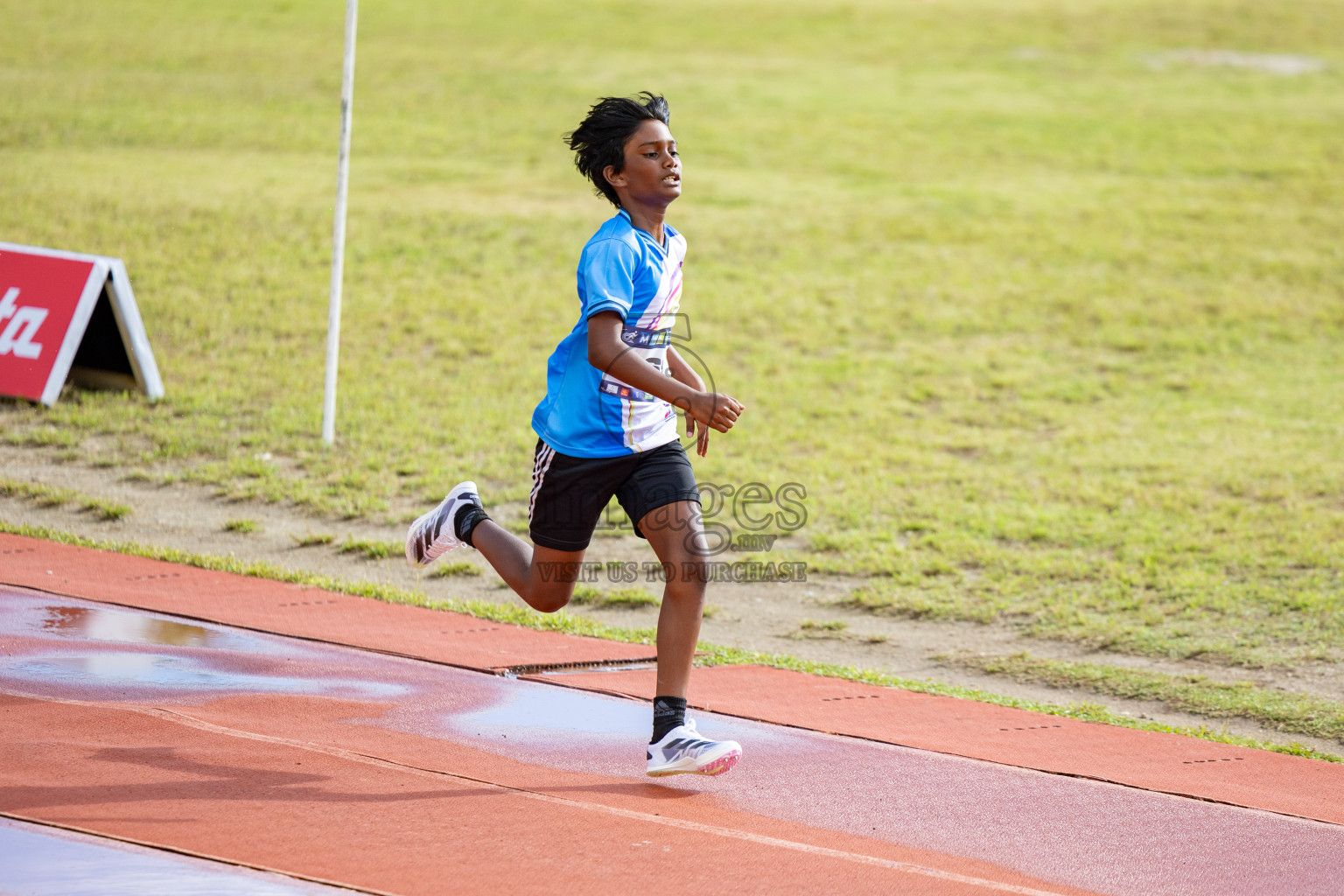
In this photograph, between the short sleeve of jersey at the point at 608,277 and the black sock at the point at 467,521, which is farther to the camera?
the black sock at the point at 467,521

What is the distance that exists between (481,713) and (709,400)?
5.47 feet

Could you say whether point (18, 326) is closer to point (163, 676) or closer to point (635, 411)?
point (163, 676)

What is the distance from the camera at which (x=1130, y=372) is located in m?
13.8

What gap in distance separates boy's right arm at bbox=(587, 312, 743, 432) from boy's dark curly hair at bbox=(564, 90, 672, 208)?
1.73 ft

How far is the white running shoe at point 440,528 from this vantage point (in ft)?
17.6

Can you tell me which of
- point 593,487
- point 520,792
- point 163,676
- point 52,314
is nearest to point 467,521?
point 593,487

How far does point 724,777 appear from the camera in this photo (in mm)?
4578

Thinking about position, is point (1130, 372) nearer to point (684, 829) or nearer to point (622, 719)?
point (622, 719)

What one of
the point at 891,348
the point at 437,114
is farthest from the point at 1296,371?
the point at 437,114

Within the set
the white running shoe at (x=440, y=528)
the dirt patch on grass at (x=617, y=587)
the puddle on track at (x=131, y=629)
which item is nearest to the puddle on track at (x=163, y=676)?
the puddle on track at (x=131, y=629)

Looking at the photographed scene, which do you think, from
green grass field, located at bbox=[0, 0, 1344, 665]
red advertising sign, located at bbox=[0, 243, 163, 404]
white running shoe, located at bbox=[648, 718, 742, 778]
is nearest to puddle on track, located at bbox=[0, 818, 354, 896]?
white running shoe, located at bbox=[648, 718, 742, 778]

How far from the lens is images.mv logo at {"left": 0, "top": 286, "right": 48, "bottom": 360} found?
33.7 ft

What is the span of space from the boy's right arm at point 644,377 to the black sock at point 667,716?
91cm

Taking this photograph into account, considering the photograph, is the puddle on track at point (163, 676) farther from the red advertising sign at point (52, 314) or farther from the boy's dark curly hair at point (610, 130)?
the red advertising sign at point (52, 314)
